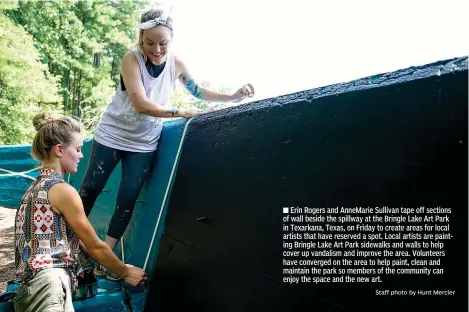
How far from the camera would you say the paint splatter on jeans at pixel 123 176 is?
89.9 inches

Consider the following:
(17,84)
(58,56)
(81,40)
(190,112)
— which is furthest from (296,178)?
(81,40)

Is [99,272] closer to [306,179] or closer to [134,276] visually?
[134,276]

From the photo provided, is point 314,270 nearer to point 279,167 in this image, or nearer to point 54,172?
point 279,167

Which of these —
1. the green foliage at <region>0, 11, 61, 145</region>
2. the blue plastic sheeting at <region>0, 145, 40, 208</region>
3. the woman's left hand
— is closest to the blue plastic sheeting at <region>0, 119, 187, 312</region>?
the woman's left hand

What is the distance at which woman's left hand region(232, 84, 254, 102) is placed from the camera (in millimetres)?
2326

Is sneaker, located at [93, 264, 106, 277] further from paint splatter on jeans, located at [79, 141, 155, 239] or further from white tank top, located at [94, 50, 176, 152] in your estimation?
white tank top, located at [94, 50, 176, 152]

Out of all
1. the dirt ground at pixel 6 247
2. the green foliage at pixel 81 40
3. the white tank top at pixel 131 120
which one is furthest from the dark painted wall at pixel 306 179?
the green foliage at pixel 81 40

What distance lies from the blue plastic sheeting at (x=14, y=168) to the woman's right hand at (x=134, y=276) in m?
4.82

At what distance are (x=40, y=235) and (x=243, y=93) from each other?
135 cm

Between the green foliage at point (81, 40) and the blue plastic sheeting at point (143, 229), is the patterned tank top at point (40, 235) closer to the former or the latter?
the blue plastic sheeting at point (143, 229)

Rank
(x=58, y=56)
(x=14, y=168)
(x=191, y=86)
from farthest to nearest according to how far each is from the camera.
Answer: (x=58, y=56) < (x=14, y=168) < (x=191, y=86)

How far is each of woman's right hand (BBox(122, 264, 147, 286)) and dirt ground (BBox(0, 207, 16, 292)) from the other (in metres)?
1.65

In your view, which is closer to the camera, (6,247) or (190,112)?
(190,112)

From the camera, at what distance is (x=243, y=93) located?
236 centimetres
